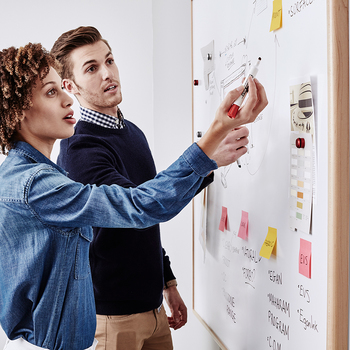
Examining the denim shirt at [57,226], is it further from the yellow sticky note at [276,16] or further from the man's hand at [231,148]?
the yellow sticky note at [276,16]

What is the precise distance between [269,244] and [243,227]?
6.0 inches

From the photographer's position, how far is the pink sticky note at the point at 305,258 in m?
0.70

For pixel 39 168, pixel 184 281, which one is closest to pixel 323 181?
pixel 39 168

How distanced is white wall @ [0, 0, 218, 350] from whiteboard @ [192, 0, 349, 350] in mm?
676

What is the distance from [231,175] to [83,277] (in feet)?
1.61

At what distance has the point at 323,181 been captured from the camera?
64 cm

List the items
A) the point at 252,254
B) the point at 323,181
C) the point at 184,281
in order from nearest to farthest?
the point at 323,181 → the point at 252,254 → the point at 184,281

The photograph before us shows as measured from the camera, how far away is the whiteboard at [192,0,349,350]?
0.61 meters

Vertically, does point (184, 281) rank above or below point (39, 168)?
below

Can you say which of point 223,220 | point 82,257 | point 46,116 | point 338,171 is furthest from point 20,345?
point 338,171

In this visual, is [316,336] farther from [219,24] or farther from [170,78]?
[170,78]

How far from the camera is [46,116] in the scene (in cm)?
84

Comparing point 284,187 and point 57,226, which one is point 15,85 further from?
point 284,187

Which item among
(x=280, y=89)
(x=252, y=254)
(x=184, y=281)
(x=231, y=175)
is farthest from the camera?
(x=184, y=281)
